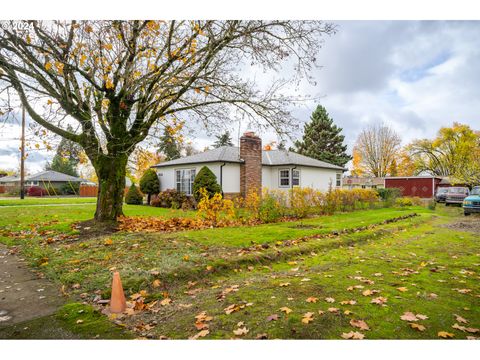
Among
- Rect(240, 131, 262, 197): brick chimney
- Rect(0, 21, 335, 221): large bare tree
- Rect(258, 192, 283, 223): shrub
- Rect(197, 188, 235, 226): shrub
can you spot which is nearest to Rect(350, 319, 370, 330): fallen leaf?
Rect(0, 21, 335, 221): large bare tree

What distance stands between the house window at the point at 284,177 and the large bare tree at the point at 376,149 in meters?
27.8

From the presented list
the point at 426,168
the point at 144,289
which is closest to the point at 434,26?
the point at 144,289

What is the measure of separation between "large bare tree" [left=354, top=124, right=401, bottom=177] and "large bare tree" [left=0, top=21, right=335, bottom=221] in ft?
127

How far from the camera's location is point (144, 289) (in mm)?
4750

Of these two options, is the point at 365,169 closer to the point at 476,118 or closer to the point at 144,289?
the point at 476,118

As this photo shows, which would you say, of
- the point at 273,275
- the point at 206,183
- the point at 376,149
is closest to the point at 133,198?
the point at 206,183

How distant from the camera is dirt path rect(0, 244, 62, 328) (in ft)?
13.0

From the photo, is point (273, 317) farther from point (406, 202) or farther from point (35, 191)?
point (35, 191)

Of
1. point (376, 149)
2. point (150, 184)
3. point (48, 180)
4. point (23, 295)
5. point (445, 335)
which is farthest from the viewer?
point (376, 149)

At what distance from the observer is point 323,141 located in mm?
39438

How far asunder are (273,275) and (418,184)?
39153 millimetres

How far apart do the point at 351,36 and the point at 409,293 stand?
442 centimetres

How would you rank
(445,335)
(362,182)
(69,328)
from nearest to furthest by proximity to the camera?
(445,335)
(69,328)
(362,182)

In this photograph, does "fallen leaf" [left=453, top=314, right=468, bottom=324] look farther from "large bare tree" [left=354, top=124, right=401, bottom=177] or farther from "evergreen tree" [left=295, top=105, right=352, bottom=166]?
"large bare tree" [left=354, top=124, right=401, bottom=177]
